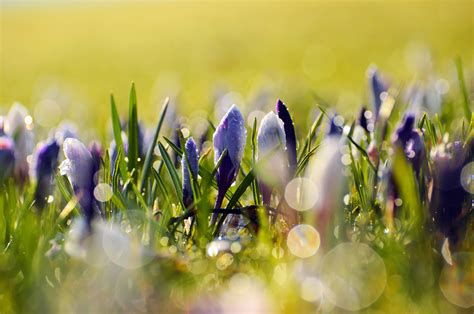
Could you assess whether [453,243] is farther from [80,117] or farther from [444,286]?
[80,117]

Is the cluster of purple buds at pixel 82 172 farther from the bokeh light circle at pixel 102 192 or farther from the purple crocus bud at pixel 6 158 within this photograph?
the purple crocus bud at pixel 6 158

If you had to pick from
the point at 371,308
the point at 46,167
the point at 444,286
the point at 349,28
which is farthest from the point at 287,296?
the point at 349,28

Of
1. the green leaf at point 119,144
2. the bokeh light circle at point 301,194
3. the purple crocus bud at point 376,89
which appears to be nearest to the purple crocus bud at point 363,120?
the purple crocus bud at point 376,89

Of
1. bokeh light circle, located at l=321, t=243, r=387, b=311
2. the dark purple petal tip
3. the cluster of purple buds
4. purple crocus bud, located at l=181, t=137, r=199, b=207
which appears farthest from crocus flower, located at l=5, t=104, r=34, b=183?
bokeh light circle, located at l=321, t=243, r=387, b=311

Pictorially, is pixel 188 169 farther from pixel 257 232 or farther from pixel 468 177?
pixel 468 177

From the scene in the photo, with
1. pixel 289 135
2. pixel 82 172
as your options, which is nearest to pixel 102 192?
pixel 82 172

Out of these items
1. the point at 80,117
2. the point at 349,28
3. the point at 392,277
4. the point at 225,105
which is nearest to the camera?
the point at 392,277
